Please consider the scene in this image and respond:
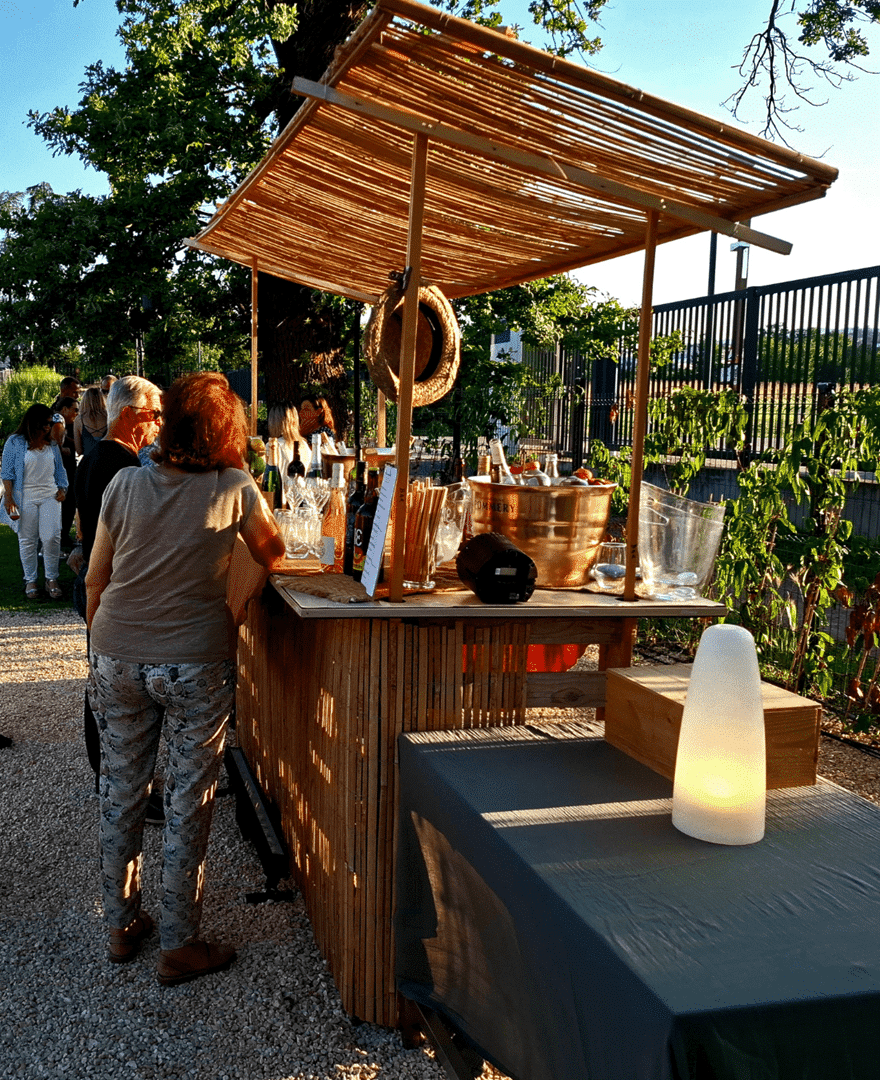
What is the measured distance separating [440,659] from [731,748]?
1.10 metres

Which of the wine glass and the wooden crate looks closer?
the wooden crate

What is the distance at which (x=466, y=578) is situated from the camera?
8.72 feet

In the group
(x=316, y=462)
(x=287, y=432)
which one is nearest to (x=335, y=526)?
(x=316, y=462)

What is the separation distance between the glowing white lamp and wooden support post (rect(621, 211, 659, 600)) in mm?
1141

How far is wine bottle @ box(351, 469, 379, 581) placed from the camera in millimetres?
2963

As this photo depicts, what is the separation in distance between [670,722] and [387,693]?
82cm

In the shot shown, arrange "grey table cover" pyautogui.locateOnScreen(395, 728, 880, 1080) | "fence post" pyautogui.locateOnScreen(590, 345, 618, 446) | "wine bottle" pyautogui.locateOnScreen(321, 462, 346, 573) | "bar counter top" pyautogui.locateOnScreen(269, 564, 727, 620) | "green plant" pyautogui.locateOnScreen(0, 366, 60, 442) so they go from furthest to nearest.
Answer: "green plant" pyautogui.locateOnScreen(0, 366, 60, 442) → "fence post" pyautogui.locateOnScreen(590, 345, 618, 446) → "wine bottle" pyautogui.locateOnScreen(321, 462, 346, 573) → "bar counter top" pyautogui.locateOnScreen(269, 564, 727, 620) → "grey table cover" pyautogui.locateOnScreen(395, 728, 880, 1080)

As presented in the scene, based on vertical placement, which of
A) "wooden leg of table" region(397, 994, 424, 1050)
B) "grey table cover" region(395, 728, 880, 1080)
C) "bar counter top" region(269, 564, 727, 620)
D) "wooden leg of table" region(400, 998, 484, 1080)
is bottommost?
"wooden leg of table" region(397, 994, 424, 1050)

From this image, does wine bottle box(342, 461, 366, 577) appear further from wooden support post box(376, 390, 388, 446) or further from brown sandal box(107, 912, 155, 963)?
wooden support post box(376, 390, 388, 446)

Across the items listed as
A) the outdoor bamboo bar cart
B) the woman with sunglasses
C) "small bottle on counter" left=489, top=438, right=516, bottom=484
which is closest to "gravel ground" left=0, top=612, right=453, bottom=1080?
the outdoor bamboo bar cart

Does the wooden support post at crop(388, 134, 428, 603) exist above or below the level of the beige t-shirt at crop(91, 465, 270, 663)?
above

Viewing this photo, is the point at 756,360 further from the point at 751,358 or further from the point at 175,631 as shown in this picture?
the point at 175,631

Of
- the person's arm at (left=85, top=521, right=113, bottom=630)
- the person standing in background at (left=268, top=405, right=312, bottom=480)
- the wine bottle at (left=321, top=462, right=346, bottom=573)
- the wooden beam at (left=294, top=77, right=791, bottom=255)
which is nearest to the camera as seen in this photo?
the wooden beam at (left=294, top=77, right=791, bottom=255)

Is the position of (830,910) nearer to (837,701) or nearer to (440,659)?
(440,659)
